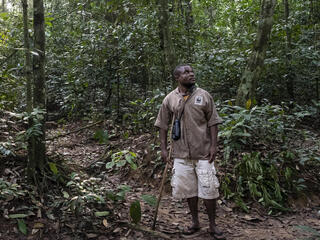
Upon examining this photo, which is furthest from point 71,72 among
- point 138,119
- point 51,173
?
point 51,173

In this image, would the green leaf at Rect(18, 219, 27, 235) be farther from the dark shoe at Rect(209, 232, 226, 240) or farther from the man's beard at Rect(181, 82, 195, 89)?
the man's beard at Rect(181, 82, 195, 89)

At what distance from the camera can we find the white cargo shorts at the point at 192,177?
3.71 metres

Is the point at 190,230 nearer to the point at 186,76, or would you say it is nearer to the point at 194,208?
the point at 194,208

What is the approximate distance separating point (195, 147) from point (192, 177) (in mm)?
392

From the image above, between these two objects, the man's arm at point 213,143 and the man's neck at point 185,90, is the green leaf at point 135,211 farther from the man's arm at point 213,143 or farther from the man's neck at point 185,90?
the man's neck at point 185,90

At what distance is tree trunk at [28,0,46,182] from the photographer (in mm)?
4105

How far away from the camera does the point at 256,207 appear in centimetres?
482

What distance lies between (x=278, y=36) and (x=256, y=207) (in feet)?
18.3

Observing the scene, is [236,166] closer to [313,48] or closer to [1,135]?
[1,135]

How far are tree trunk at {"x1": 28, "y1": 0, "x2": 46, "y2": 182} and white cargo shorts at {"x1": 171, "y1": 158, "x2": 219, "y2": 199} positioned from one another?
184cm

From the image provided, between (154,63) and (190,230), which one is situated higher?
(154,63)

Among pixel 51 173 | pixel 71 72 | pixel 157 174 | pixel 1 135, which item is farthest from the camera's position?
pixel 71 72

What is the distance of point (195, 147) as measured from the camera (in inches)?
148

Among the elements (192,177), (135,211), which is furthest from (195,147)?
(135,211)
